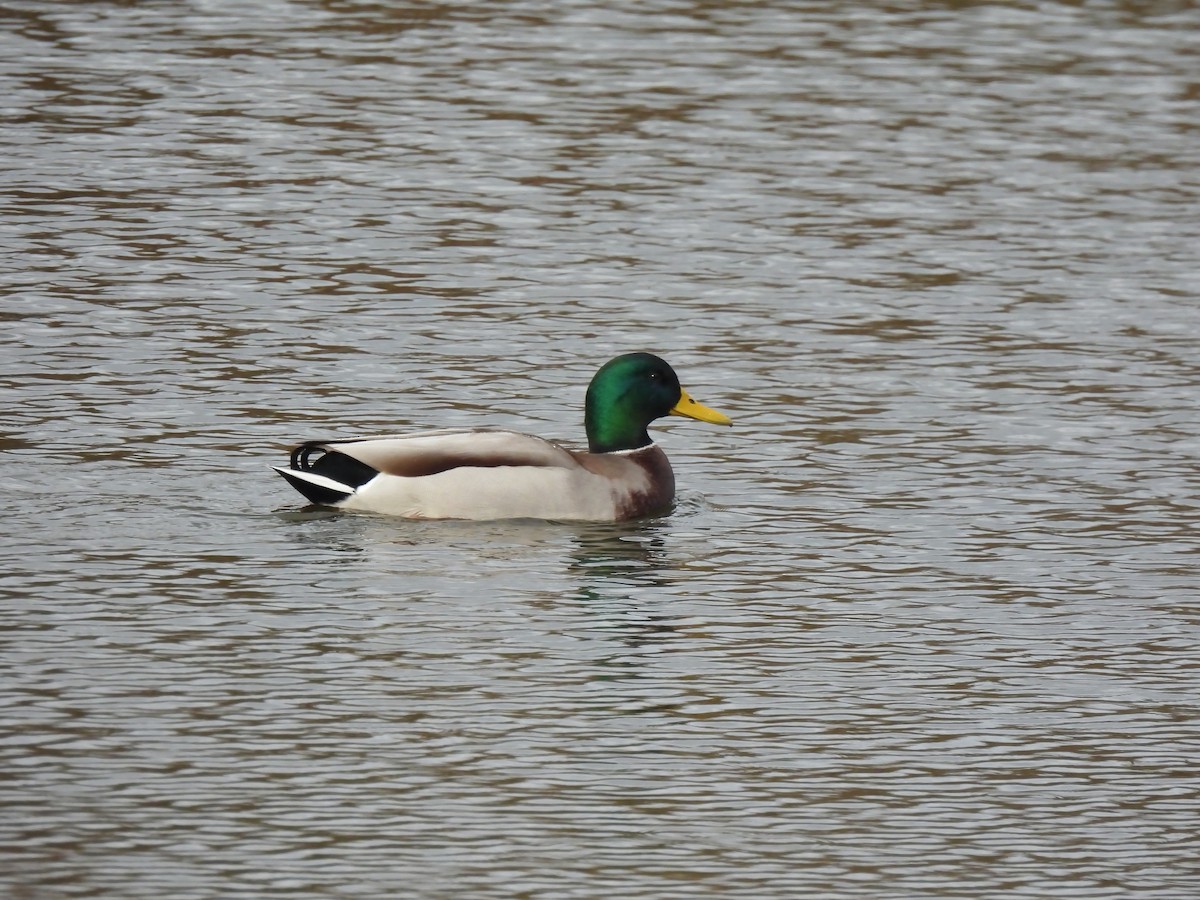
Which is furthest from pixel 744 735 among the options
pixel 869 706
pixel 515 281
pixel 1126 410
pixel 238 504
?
pixel 515 281

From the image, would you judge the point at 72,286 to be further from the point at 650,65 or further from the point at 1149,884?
the point at 1149,884

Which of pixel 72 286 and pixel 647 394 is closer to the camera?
pixel 647 394

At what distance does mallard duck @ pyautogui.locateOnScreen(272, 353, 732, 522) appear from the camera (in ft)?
41.3

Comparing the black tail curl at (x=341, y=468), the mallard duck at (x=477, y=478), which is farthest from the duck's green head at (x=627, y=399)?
the black tail curl at (x=341, y=468)

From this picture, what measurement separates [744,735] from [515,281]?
8378mm

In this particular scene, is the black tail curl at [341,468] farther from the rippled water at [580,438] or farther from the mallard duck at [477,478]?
the rippled water at [580,438]

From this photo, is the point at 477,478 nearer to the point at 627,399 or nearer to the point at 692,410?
the point at 627,399

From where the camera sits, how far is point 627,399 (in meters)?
13.6

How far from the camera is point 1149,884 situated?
7.96 metres

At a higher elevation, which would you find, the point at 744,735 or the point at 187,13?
the point at 187,13

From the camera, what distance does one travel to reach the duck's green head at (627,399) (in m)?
13.5

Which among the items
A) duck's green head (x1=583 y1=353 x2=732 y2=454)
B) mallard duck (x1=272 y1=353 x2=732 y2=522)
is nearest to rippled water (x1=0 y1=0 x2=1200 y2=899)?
mallard duck (x1=272 y1=353 x2=732 y2=522)

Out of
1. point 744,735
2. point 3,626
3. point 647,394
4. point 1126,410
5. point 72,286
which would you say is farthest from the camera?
point 72,286

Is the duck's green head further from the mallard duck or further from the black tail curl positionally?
the black tail curl
